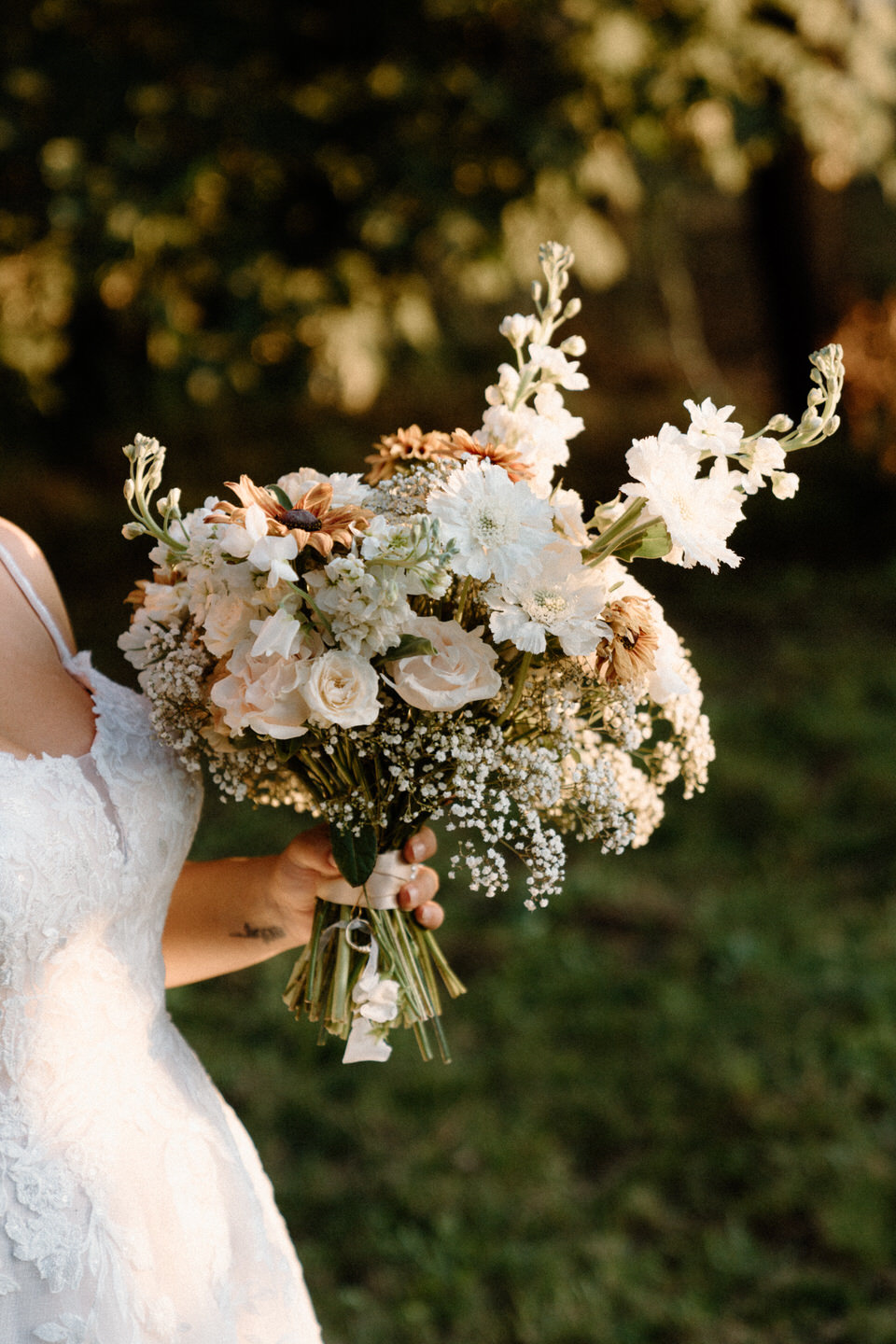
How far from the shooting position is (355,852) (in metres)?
1.66

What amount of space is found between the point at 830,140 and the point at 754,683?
2.77 metres

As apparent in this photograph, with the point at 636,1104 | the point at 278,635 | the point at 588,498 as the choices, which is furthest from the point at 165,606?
the point at 588,498

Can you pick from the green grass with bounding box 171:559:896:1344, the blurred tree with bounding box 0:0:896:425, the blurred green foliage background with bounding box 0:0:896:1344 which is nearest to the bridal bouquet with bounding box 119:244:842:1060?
the green grass with bounding box 171:559:896:1344

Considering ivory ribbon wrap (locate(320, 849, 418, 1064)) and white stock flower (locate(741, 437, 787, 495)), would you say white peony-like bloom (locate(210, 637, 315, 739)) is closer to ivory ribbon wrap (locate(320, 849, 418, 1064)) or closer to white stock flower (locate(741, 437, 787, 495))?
ivory ribbon wrap (locate(320, 849, 418, 1064))

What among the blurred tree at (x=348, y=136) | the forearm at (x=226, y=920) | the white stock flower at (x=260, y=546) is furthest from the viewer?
the blurred tree at (x=348, y=136)

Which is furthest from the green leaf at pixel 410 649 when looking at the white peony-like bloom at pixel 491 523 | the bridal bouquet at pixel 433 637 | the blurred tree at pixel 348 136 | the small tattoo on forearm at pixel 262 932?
the blurred tree at pixel 348 136

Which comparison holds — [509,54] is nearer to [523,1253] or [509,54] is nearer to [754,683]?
[754,683]

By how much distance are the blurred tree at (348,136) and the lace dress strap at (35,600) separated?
3768mm

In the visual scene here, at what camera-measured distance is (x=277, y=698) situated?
1.47m

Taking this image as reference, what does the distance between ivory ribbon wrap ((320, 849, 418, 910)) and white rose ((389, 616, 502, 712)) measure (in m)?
0.36

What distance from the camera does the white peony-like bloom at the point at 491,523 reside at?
1.38 metres

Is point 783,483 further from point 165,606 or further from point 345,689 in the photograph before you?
point 165,606

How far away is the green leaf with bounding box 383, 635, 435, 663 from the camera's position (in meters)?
1.46

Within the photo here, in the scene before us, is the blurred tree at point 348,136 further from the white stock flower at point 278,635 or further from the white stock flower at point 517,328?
the white stock flower at point 278,635
